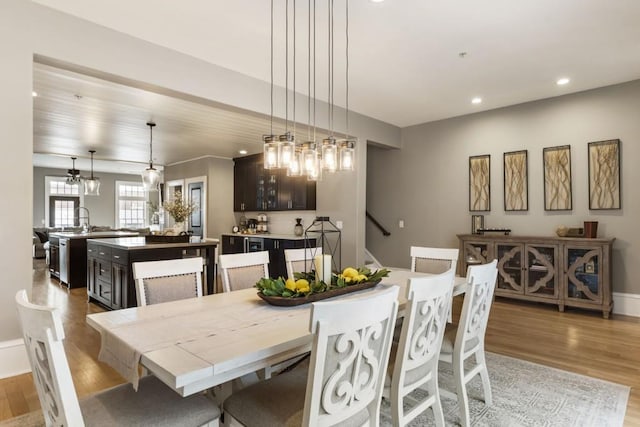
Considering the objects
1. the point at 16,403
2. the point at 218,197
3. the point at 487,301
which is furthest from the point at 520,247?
the point at 218,197

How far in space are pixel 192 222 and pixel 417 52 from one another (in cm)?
647

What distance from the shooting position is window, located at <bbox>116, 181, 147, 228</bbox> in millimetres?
12578

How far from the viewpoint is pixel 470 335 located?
7.07 feet

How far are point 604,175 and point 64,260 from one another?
7.93 metres

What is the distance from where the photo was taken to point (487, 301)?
2.24 m

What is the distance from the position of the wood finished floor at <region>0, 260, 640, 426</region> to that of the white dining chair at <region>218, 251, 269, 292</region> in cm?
113

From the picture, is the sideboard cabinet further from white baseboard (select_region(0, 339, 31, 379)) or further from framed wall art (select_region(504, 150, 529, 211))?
white baseboard (select_region(0, 339, 31, 379))

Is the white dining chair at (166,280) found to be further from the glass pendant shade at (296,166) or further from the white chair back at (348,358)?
the white chair back at (348,358)

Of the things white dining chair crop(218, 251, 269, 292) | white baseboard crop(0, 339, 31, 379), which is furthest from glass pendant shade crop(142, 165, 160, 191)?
white dining chair crop(218, 251, 269, 292)

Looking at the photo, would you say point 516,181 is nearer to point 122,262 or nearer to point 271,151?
point 271,151

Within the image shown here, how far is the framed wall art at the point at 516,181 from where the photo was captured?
4875 millimetres

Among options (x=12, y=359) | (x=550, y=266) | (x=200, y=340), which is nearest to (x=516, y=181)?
(x=550, y=266)

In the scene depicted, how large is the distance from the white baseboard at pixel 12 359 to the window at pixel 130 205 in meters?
11.1

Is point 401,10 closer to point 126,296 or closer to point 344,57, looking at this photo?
point 344,57
